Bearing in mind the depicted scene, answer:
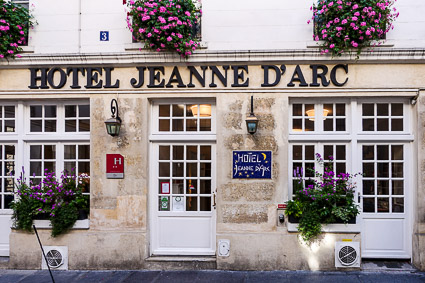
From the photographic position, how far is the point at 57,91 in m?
6.35

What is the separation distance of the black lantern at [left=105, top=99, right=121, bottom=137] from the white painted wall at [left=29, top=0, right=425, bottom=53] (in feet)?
3.68

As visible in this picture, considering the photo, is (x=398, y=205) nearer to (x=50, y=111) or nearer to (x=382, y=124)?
(x=382, y=124)

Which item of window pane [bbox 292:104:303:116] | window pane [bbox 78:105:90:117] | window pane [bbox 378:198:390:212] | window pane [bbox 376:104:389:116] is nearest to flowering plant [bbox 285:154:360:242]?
window pane [bbox 378:198:390:212]

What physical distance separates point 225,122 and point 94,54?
2861mm

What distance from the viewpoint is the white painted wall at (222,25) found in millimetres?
6051

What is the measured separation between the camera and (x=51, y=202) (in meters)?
6.21

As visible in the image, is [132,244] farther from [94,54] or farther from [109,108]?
[94,54]

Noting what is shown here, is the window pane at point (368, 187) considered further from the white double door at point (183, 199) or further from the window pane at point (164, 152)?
the window pane at point (164, 152)

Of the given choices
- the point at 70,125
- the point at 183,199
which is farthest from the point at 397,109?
the point at 70,125

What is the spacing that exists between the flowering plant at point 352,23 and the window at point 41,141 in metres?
4.96

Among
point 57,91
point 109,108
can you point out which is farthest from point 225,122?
point 57,91

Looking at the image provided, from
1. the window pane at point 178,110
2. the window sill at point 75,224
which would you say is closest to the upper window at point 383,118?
the window pane at point 178,110

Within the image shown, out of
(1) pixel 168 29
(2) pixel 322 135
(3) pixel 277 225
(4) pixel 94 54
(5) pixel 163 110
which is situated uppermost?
(1) pixel 168 29

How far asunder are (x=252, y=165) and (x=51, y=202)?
3.97 m
